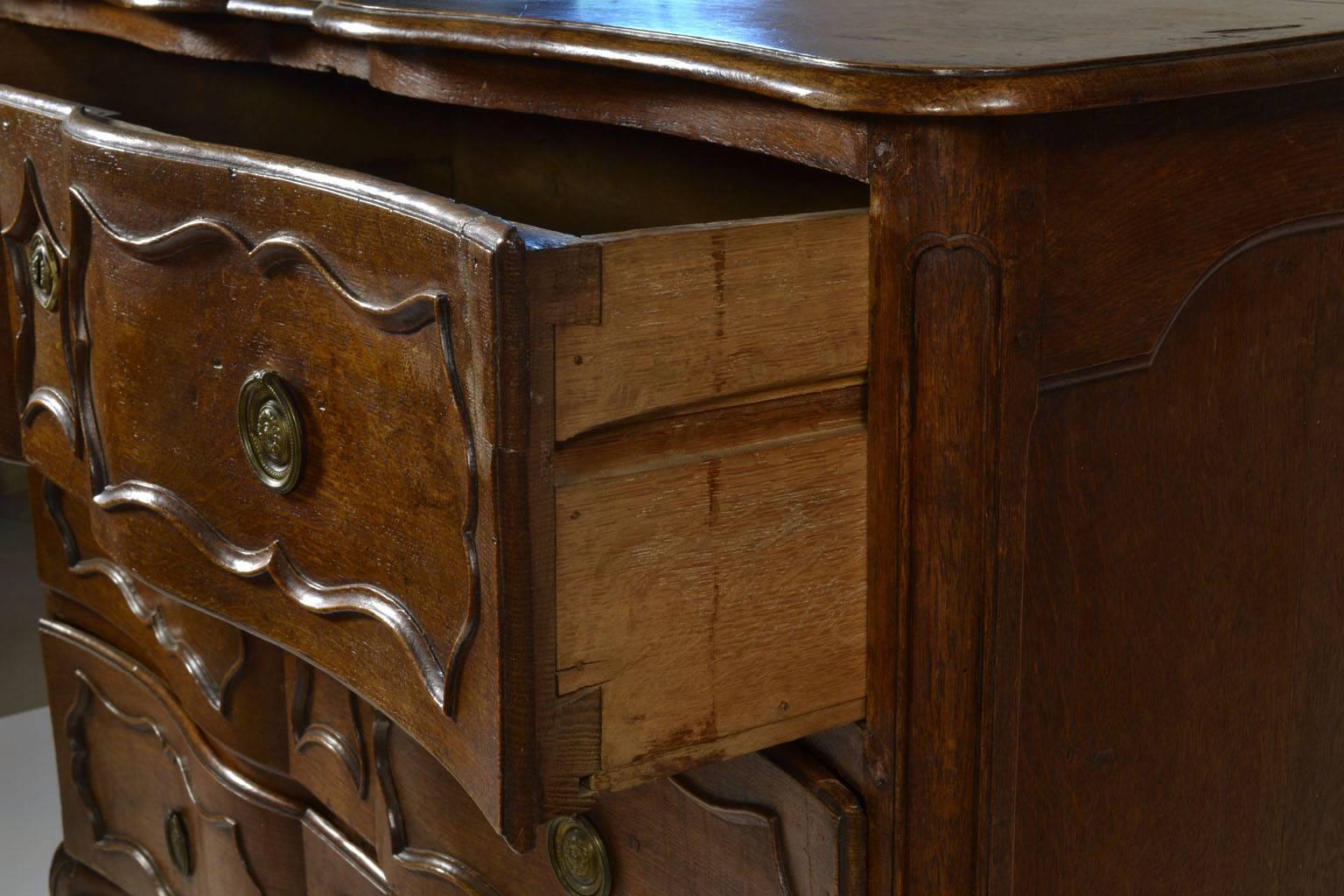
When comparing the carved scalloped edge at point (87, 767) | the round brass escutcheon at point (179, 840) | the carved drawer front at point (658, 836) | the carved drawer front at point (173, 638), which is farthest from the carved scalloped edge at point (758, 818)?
the round brass escutcheon at point (179, 840)

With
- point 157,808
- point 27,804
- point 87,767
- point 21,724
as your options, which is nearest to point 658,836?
point 157,808

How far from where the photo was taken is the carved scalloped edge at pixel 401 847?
1142mm

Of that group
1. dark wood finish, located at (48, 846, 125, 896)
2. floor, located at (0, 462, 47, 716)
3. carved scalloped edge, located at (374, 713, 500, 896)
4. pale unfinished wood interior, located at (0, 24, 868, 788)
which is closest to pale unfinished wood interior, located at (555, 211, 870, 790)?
pale unfinished wood interior, located at (0, 24, 868, 788)

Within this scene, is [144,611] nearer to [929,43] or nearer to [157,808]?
[157,808]

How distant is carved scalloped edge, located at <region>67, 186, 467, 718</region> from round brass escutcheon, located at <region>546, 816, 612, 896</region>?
9.8 inches

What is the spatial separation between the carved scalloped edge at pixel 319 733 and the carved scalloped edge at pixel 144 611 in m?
0.06

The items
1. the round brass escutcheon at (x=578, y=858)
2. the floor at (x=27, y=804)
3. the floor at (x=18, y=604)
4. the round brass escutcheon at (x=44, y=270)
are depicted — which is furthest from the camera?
the floor at (x=18, y=604)

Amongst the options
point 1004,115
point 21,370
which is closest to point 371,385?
point 1004,115

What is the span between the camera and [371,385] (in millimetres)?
789

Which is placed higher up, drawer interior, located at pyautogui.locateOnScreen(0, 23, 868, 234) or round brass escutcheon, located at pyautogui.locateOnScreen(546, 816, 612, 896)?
drawer interior, located at pyautogui.locateOnScreen(0, 23, 868, 234)

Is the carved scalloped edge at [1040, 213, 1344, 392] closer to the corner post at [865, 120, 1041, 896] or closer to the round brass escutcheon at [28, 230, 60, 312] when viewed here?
the corner post at [865, 120, 1041, 896]

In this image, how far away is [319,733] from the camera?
127 cm

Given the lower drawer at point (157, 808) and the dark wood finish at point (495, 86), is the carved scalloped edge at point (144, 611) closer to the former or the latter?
the lower drawer at point (157, 808)

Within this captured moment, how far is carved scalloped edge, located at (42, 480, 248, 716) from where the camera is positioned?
133 cm
